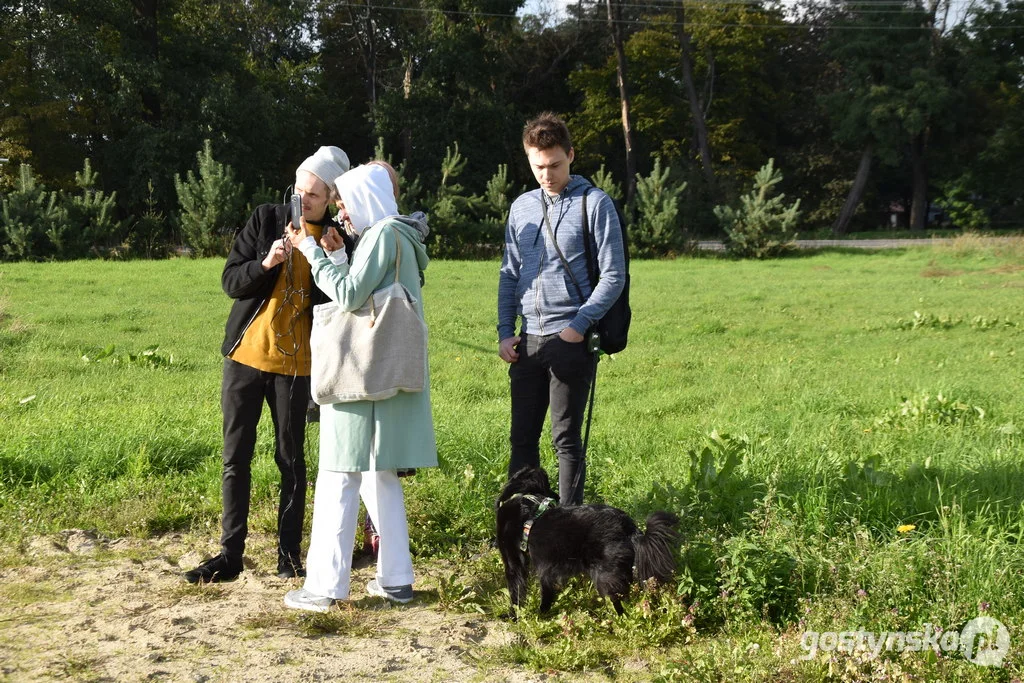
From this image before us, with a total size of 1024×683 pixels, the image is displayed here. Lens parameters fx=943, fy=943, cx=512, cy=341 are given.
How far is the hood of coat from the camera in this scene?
4277 mm

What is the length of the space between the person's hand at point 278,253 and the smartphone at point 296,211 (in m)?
0.09

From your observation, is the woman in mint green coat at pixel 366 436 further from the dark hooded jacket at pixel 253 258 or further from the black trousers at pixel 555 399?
the black trousers at pixel 555 399

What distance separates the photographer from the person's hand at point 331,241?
170 inches

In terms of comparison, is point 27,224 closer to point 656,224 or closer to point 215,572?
point 656,224

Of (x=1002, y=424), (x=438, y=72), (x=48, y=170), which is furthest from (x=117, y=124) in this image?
(x=1002, y=424)

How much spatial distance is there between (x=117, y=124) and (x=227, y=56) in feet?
16.6

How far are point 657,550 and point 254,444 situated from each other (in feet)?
6.98

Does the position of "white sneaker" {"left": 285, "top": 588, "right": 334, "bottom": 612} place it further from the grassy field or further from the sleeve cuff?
the sleeve cuff

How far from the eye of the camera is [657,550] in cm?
386

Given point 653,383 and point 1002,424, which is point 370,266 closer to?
point 1002,424

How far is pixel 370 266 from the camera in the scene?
4152mm

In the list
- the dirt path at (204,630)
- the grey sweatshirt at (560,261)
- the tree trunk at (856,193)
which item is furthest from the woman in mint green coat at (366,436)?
the tree trunk at (856,193)

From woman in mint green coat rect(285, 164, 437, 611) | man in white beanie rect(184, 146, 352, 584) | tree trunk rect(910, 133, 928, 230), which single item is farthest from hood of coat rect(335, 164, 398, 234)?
tree trunk rect(910, 133, 928, 230)

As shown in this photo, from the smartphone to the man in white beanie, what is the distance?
3 cm
